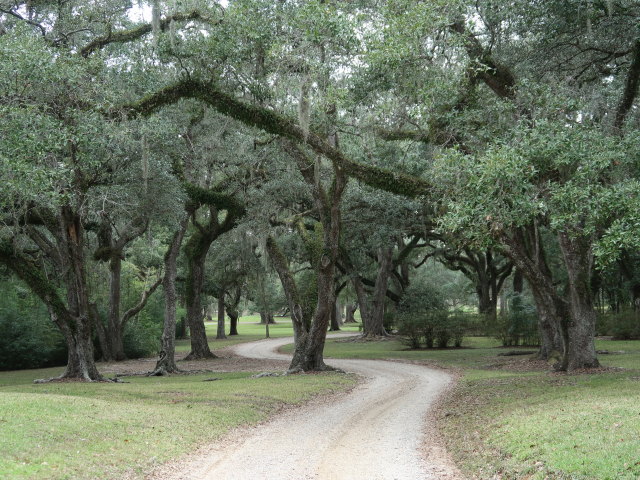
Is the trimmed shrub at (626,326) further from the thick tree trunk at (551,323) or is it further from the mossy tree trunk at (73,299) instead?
the mossy tree trunk at (73,299)

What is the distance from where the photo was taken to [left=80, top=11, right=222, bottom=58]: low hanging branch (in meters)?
17.0

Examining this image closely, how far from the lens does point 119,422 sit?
973 centimetres

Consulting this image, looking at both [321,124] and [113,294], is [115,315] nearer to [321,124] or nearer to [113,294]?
[113,294]

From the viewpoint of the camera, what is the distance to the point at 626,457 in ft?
21.5

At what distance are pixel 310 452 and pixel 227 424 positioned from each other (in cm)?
248

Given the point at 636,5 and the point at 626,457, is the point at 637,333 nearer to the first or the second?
the point at 636,5

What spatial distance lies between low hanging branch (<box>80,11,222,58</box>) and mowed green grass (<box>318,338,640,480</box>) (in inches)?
496

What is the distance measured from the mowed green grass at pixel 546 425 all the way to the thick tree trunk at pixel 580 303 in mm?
755

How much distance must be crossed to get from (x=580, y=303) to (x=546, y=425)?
7.69 m

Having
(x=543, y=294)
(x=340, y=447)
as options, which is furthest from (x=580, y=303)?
(x=340, y=447)

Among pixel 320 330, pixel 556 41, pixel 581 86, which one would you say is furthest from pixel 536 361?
pixel 556 41

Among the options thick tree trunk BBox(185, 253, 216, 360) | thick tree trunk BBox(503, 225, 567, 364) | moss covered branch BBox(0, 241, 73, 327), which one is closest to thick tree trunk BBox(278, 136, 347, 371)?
thick tree trunk BBox(503, 225, 567, 364)

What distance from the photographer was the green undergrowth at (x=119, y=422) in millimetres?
7371

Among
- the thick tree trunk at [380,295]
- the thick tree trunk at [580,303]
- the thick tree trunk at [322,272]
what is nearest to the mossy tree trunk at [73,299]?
the thick tree trunk at [322,272]
